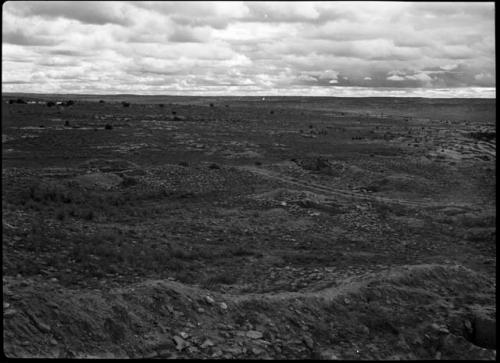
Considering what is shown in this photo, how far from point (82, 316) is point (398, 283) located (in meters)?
5.07

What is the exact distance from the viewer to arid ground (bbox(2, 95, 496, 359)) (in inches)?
245

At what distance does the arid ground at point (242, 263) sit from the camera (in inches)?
245

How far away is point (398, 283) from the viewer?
8.08m

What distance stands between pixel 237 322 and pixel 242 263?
260 cm

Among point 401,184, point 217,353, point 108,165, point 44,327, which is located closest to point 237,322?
point 217,353

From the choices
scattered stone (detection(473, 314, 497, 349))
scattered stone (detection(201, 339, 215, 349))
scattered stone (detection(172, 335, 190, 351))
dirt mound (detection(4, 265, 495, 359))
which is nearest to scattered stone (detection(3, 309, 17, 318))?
dirt mound (detection(4, 265, 495, 359))

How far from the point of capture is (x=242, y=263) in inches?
367

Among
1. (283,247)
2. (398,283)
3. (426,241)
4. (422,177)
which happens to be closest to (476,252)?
(426,241)

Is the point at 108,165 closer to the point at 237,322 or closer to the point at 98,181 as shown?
the point at 98,181

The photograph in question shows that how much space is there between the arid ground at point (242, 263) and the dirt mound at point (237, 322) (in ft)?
0.07

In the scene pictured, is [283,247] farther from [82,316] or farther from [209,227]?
[82,316]

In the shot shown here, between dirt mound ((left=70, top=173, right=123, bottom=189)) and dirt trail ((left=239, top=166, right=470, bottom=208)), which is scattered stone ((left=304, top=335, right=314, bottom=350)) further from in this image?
dirt mound ((left=70, top=173, right=123, bottom=189))

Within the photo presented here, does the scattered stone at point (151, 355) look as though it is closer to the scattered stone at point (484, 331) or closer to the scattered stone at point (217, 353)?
the scattered stone at point (217, 353)

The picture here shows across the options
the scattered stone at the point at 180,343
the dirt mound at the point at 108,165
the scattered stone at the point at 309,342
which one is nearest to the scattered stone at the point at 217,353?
the scattered stone at the point at 180,343
